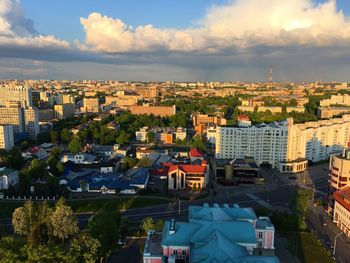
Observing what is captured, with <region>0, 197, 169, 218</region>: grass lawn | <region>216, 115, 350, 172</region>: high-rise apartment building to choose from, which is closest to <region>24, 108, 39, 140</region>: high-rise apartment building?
<region>0, 197, 169, 218</region>: grass lawn

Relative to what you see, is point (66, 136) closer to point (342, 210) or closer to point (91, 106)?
point (91, 106)

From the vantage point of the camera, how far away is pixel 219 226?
16.9 m

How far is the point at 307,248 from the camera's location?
21.1 m

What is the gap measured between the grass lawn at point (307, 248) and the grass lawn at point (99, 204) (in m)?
11.3

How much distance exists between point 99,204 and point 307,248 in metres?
16.4

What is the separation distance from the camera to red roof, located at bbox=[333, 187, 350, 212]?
77.5 ft

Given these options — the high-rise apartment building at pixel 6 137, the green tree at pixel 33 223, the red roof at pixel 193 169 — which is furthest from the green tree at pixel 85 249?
the high-rise apartment building at pixel 6 137

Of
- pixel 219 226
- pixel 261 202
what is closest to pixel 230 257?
pixel 219 226

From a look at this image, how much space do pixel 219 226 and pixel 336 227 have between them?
12.7 metres

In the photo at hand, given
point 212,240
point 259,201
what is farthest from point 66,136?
point 212,240

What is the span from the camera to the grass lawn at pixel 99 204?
27188 millimetres

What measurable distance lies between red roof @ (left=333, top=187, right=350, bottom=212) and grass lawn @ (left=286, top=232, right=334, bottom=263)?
11.5 ft

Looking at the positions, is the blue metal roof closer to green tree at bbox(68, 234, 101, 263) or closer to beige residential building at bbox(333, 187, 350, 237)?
green tree at bbox(68, 234, 101, 263)

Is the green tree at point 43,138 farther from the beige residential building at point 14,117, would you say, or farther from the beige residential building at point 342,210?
the beige residential building at point 342,210
